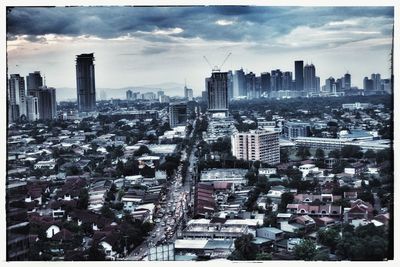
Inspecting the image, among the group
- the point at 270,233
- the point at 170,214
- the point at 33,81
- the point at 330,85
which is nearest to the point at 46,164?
the point at 33,81

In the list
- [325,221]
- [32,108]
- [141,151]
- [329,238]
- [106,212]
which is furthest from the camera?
[141,151]

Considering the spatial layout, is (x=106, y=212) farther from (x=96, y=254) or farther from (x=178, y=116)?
(x=178, y=116)

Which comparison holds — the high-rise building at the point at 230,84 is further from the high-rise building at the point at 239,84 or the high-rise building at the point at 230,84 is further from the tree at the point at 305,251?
the tree at the point at 305,251

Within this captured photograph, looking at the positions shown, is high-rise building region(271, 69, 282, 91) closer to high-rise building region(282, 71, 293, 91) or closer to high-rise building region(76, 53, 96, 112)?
high-rise building region(282, 71, 293, 91)

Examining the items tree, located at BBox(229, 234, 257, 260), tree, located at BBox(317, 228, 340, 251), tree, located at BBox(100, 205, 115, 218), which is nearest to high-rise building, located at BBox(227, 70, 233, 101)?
tree, located at BBox(100, 205, 115, 218)

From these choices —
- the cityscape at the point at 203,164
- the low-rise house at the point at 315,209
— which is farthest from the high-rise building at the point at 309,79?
the low-rise house at the point at 315,209

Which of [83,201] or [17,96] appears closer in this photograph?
[83,201]
